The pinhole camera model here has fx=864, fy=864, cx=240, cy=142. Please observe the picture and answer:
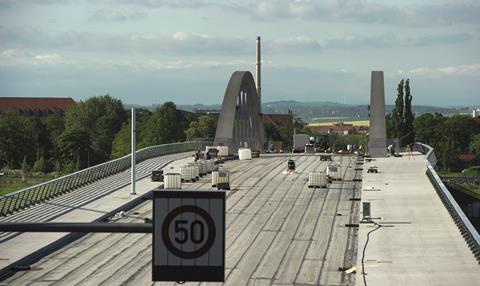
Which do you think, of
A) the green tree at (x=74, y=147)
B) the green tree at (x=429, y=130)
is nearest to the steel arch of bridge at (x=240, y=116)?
the green tree at (x=74, y=147)

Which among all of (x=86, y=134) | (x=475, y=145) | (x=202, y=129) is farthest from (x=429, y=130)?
(x=86, y=134)

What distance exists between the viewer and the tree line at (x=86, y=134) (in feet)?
460

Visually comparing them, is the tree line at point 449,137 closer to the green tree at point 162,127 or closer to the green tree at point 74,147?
the green tree at point 162,127

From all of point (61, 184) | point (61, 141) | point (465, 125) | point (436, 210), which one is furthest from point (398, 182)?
point (465, 125)

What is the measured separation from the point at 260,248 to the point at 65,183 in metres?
18.9

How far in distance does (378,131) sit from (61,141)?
75.6m

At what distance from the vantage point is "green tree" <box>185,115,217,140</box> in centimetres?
15825

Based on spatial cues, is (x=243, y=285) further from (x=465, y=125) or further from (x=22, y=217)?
(x=465, y=125)

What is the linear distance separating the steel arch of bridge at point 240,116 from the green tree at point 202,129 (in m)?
61.3

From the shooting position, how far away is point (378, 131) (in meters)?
76.6

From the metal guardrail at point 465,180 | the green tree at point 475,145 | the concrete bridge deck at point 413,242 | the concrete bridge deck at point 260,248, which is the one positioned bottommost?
the metal guardrail at point 465,180

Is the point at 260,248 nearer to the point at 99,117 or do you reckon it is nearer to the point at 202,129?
the point at 202,129

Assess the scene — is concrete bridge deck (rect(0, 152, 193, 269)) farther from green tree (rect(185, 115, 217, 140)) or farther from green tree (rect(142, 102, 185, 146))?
green tree (rect(142, 102, 185, 146))

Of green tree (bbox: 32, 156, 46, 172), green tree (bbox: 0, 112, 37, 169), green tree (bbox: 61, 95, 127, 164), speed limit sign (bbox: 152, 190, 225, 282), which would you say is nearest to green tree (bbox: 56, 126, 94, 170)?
green tree (bbox: 32, 156, 46, 172)
